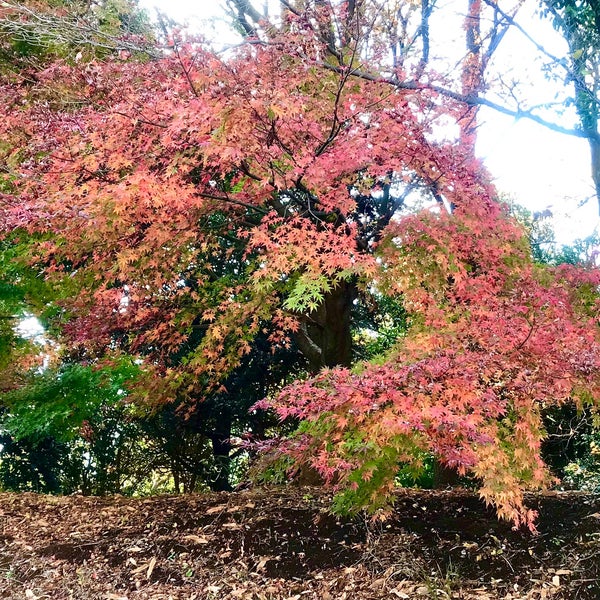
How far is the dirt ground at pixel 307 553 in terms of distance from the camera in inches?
185

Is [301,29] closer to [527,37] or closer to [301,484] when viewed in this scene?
[527,37]

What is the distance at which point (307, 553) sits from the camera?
17.4 feet

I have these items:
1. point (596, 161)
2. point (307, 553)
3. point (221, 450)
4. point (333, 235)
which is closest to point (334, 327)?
point (333, 235)

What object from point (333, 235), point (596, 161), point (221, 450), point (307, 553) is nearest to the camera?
point (307, 553)

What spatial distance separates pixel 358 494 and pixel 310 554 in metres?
0.85

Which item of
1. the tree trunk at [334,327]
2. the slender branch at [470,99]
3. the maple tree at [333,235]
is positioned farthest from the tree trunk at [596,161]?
the tree trunk at [334,327]

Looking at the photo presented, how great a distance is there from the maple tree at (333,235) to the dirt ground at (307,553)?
50 cm

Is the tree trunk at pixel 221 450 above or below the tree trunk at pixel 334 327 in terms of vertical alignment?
below

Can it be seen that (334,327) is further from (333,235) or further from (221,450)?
(221,450)

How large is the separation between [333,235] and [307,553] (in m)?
2.94

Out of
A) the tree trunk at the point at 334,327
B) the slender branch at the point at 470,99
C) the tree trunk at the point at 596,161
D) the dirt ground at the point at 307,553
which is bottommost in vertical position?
the dirt ground at the point at 307,553

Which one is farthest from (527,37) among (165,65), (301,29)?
(165,65)

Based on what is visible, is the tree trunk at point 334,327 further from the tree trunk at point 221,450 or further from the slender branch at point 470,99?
the tree trunk at point 221,450

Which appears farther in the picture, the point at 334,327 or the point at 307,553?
the point at 334,327
